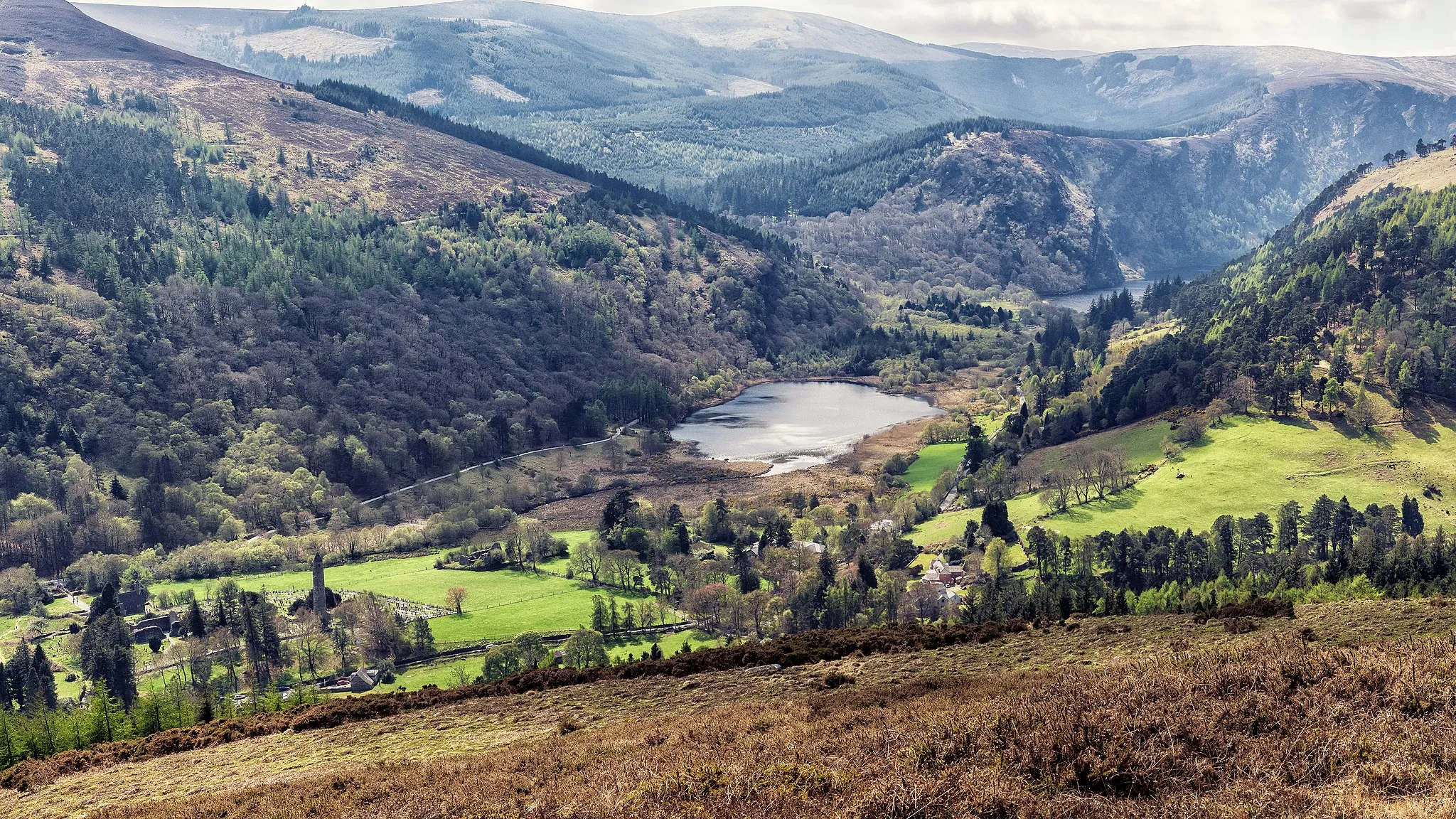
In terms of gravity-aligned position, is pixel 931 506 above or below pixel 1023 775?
below

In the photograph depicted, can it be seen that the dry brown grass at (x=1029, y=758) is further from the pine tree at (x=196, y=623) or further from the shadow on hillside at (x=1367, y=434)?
the shadow on hillside at (x=1367, y=434)

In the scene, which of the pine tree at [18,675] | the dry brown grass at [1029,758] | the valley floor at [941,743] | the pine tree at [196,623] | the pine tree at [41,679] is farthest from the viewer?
the pine tree at [196,623]

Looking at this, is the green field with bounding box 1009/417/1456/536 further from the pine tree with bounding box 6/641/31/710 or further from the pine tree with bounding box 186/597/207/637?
the pine tree with bounding box 6/641/31/710

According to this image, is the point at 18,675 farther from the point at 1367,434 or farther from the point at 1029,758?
the point at 1367,434

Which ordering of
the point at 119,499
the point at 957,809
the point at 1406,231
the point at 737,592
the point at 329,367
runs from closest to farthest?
the point at 957,809, the point at 737,592, the point at 119,499, the point at 1406,231, the point at 329,367

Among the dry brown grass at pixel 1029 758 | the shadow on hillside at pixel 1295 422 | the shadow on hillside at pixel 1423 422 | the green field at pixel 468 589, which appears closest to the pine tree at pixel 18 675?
the green field at pixel 468 589

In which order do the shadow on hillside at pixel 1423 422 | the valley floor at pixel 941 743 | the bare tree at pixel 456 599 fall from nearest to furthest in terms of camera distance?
1. the valley floor at pixel 941 743
2. the bare tree at pixel 456 599
3. the shadow on hillside at pixel 1423 422

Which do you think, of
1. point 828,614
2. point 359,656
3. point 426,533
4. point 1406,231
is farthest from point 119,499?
point 1406,231

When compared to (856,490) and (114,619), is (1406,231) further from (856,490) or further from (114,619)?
(114,619)
